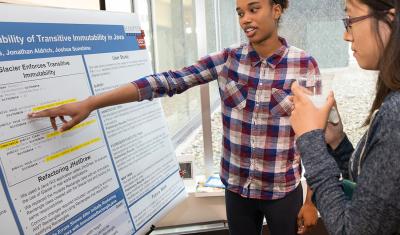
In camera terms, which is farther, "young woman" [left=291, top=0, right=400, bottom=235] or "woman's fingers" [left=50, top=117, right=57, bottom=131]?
"woman's fingers" [left=50, top=117, right=57, bottom=131]

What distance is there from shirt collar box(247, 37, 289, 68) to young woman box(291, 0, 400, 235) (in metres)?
0.69

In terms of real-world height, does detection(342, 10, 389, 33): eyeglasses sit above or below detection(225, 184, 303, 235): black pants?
above

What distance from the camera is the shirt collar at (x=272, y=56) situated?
1507 mm

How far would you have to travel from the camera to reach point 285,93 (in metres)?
1.50

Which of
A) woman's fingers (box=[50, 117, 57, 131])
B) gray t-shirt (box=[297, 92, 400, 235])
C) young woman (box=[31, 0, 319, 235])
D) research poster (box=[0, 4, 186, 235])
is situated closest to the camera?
gray t-shirt (box=[297, 92, 400, 235])

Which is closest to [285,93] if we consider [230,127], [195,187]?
[230,127]

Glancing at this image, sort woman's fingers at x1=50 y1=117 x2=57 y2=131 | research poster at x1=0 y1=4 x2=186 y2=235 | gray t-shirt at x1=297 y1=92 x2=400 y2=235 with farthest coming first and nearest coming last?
woman's fingers at x1=50 y1=117 x2=57 y2=131 < research poster at x1=0 y1=4 x2=186 y2=235 < gray t-shirt at x1=297 y1=92 x2=400 y2=235

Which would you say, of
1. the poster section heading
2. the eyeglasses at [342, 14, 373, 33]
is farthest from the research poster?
the eyeglasses at [342, 14, 373, 33]

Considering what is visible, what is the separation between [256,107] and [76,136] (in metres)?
0.74

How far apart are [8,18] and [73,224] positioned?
2.12 feet

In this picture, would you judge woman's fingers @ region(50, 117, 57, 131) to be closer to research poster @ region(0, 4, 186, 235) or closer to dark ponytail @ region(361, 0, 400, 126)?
research poster @ region(0, 4, 186, 235)

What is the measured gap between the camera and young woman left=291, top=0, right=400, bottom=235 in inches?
25.9

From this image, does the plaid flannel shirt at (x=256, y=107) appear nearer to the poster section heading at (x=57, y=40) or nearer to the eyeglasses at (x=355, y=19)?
the poster section heading at (x=57, y=40)

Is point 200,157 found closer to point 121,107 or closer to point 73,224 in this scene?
point 121,107
